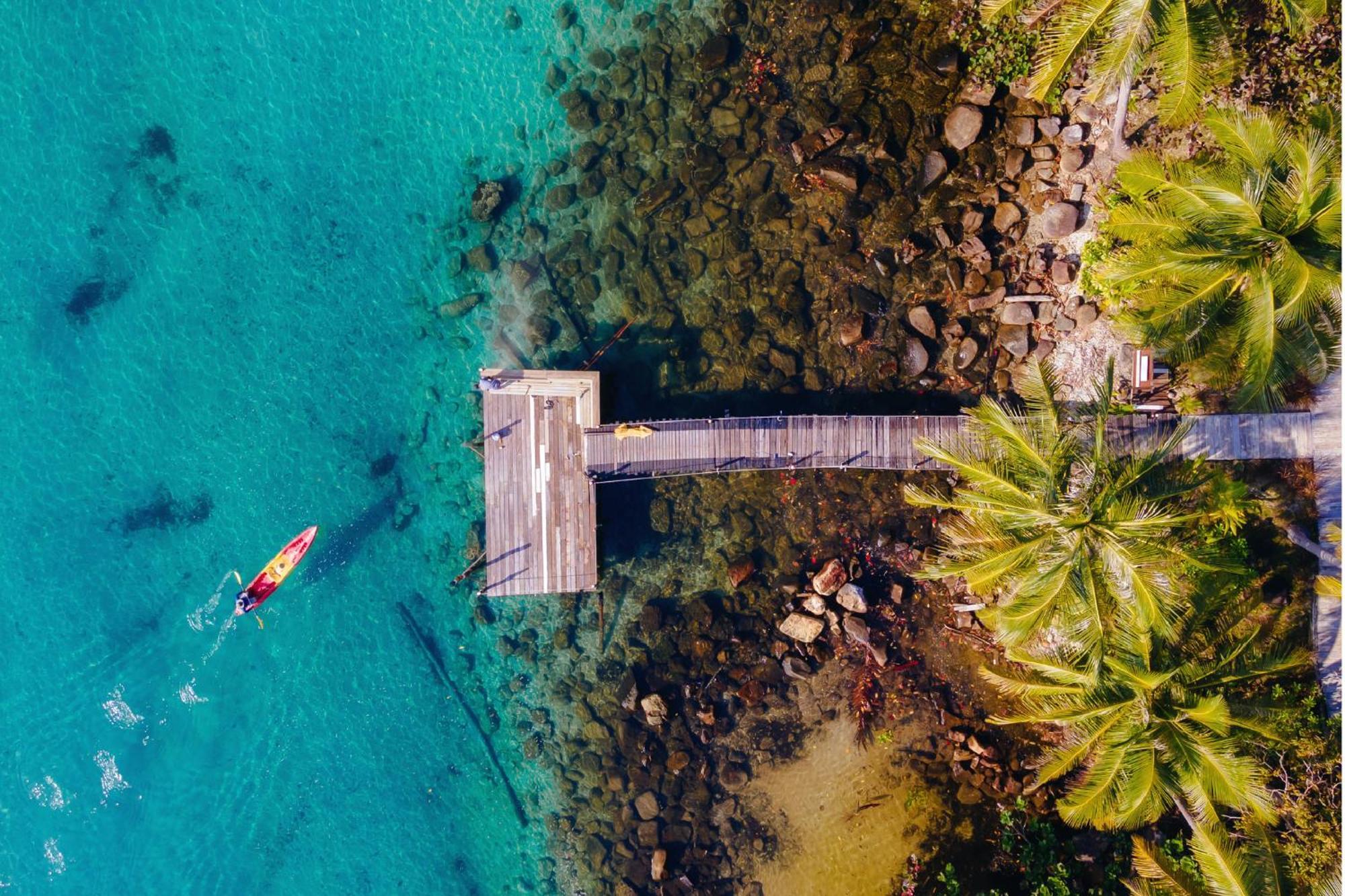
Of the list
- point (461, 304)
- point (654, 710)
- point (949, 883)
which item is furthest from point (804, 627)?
point (461, 304)

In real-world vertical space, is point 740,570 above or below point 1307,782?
above

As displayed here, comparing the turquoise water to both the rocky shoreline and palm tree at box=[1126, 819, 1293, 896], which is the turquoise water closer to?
the rocky shoreline

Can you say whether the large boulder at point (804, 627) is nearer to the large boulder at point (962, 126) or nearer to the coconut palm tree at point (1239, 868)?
the coconut palm tree at point (1239, 868)

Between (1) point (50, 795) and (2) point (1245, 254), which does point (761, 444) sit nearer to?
(2) point (1245, 254)

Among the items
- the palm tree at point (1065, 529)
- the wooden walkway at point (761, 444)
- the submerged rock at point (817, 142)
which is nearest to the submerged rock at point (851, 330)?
the wooden walkway at point (761, 444)

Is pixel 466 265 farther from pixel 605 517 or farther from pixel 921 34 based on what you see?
pixel 921 34

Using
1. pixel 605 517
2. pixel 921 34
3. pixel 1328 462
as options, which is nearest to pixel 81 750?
pixel 605 517
